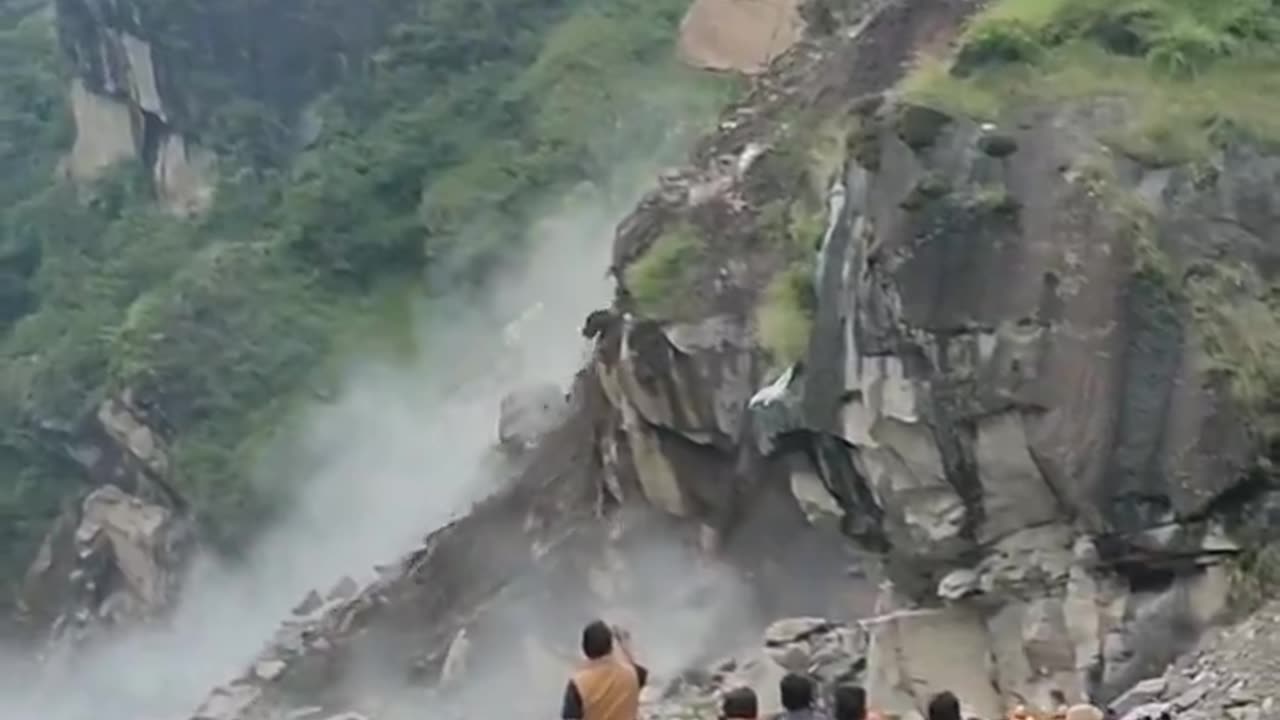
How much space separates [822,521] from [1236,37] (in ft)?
18.4

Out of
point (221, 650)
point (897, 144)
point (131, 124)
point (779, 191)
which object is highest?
point (131, 124)

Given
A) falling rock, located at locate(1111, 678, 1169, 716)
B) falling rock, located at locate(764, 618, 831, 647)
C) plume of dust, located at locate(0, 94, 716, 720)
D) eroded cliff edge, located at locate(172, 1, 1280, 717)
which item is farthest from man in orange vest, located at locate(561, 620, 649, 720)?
plume of dust, located at locate(0, 94, 716, 720)

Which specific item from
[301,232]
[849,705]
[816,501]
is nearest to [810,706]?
[849,705]

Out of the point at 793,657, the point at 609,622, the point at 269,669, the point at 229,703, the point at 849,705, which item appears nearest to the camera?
the point at 849,705

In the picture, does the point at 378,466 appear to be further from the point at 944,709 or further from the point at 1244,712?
the point at 944,709

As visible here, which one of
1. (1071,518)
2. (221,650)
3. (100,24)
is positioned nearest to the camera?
(1071,518)

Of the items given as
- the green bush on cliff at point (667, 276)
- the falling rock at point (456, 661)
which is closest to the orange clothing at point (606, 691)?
the green bush on cliff at point (667, 276)

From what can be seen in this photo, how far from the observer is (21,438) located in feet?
183

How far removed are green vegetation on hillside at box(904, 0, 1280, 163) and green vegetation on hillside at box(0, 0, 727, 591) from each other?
25.8 meters

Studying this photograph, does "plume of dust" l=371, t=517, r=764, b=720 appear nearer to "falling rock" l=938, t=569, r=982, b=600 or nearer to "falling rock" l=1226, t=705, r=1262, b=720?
"falling rock" l=938, t=569, r=982, b=600

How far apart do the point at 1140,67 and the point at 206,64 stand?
4326 centimetres

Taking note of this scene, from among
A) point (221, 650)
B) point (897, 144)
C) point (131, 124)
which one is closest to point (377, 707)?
point (897, 144)

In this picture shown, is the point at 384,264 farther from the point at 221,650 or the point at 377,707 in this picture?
the point at 377,707

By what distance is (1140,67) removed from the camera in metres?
21.4
